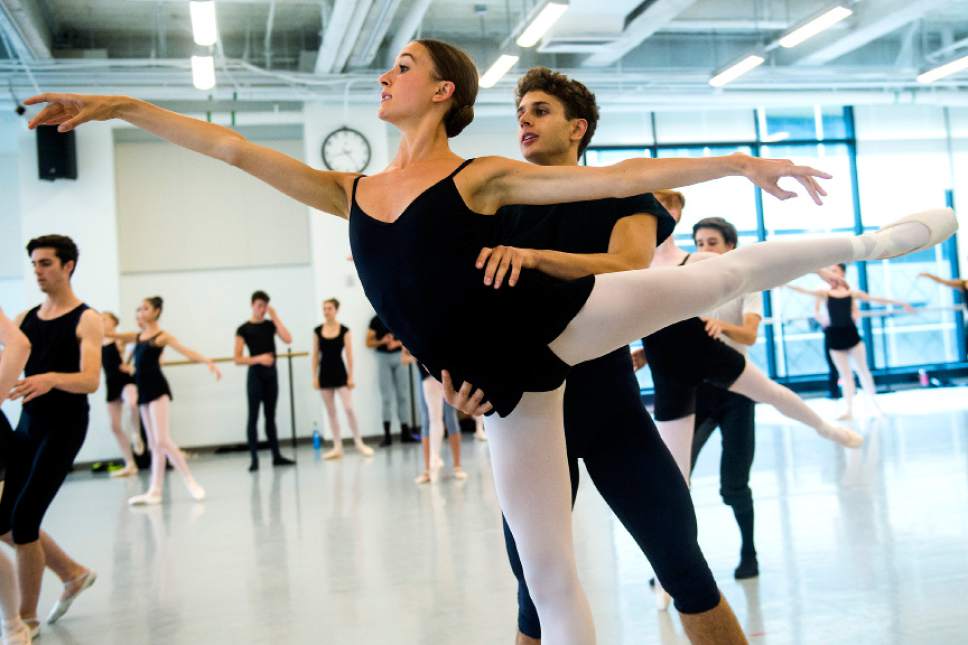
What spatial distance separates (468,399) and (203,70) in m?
7.05

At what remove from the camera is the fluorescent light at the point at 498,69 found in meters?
8.29

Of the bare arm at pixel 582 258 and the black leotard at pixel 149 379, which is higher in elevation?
the bare arm at pixel 582 258

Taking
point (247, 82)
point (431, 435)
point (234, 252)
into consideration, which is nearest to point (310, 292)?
point (234, 252)

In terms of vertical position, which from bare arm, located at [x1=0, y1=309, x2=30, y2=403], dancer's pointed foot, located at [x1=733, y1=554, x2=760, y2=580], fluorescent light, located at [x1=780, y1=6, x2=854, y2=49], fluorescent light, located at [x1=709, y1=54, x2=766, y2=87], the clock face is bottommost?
dancer's pointed foot, located at [x1=733, y1=554, x2=760, y2=580]

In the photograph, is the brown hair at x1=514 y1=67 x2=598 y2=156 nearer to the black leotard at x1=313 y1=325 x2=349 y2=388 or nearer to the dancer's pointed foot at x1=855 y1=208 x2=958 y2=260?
the dancer's pointed foot at x1=855 y1=208 x2=958 y2=260

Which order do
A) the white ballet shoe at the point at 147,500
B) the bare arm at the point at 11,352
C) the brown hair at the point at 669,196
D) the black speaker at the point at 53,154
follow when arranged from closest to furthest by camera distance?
1. the bare arm at the point at 11,352
2. the brown hair at the point at 669,196
3. the white ballet shoe at the point at 147,500
4. the black speaker at the point at 53,154

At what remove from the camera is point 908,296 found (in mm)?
13469

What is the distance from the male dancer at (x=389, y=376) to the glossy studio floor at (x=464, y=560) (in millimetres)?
2894

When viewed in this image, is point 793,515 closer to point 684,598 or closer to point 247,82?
point 684,598

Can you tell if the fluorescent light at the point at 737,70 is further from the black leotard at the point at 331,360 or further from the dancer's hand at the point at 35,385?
the dancer's hand at the point at 35,385

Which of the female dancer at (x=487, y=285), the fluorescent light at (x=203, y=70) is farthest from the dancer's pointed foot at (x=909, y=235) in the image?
the fluorescent light at (x=203, y=70)

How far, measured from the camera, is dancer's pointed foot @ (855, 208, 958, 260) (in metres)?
2.18

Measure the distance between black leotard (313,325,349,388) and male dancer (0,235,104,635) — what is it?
5.60 meters


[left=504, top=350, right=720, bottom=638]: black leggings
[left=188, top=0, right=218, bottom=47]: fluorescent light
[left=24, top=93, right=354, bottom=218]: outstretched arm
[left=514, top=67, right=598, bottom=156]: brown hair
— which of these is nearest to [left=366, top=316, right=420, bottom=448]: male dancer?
[left=188, top=0, right=218, bottom=47]: fluorescent light
